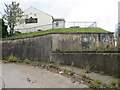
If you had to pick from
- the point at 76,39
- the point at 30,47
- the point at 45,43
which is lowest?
the point at 30,47

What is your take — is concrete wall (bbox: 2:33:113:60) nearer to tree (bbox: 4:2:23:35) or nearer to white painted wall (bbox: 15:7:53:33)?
tree (bbox: 4:2:23:35)

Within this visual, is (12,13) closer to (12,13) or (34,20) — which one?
(12,13)

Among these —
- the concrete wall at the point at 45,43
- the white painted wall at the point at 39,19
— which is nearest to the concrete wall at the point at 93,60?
the concrete wall at the point at 45,43

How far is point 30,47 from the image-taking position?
1420 centimetres

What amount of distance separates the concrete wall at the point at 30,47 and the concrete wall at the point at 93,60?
4.92 ft

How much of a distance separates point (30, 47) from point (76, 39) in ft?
16.0

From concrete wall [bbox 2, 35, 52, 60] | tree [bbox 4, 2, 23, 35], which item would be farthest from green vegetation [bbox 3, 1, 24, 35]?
concrete wall [bbox 2, 35, 52, 60]

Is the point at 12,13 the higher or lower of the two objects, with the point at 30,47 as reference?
higher

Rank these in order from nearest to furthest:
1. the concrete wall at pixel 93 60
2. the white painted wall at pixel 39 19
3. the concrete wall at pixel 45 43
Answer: the concrete wall at pixel 93 60 → the concrete wall at pixel 45 43 → the white painted wall at pixel 39 19

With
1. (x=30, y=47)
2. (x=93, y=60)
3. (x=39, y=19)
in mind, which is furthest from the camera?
(x=39, y=19)

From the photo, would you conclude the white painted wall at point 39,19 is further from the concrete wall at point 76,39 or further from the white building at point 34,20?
the concrete wall at point 76,39

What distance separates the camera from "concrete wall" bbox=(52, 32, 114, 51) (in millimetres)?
13477

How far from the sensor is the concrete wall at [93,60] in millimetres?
7652

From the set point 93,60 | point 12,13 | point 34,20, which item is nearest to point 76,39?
point 93,60
